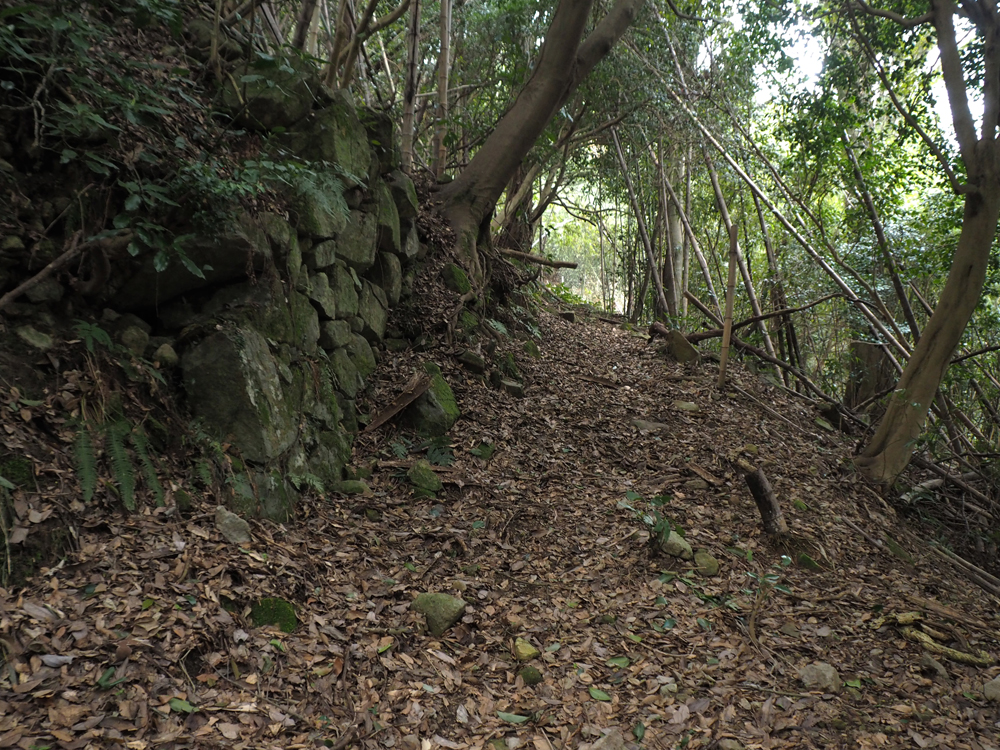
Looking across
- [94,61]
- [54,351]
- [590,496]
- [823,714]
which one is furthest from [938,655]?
[94,61]

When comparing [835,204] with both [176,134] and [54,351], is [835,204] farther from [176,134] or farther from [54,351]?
[54,351]

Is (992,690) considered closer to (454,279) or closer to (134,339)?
(134,339)

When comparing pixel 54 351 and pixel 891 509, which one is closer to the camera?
pixel 54 351

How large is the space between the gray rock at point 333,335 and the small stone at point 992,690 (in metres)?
5.00

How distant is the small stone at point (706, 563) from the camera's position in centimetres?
469

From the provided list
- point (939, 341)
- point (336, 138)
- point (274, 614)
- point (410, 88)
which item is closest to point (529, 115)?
point (410, 88)

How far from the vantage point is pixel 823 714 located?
344 cm

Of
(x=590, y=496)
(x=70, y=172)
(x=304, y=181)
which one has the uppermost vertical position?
(x=304, y=181)

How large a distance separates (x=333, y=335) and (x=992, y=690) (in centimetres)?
506

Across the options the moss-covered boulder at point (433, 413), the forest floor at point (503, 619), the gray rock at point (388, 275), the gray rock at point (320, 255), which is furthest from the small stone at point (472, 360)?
the gray rock at point (320, 255)

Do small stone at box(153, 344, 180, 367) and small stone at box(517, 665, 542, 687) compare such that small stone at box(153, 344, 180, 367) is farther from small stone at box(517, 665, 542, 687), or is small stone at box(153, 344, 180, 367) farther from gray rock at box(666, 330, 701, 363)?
gray rock at box(666, 330, 701, 363)

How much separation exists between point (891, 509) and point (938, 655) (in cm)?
283

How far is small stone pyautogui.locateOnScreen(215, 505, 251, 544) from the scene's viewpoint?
11.6ft

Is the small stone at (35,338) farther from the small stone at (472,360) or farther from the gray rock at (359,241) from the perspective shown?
the small stone at (472,360)
